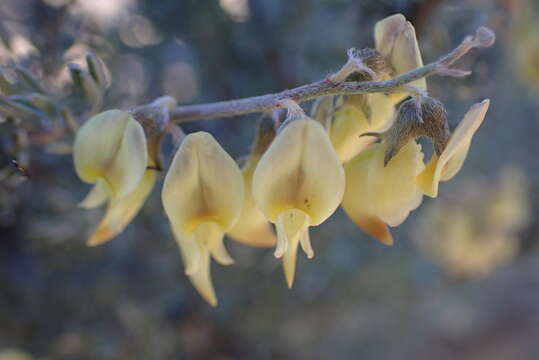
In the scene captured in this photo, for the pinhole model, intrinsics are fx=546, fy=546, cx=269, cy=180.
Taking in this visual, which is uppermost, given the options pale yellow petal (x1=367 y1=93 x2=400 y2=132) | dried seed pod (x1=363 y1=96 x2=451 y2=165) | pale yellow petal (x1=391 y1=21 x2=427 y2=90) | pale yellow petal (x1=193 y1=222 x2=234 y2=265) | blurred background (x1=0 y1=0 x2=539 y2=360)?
pale yellow petal (x1=391 y1=21 x2=427 y2=90)

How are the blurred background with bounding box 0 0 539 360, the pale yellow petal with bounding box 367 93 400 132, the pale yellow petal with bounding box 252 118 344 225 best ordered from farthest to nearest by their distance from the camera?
the blurred background with bounding box 0 0 539 360
the pale yellow petal with bounding box 367 93 400 132
the pale yellow petal with bounding box 252 118 344 225

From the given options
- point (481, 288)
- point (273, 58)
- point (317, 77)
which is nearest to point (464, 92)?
point (317, 77)

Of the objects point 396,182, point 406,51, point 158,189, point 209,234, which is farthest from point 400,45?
point 158,189

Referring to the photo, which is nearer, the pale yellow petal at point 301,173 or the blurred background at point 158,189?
the pale yellow petal at point 301,173

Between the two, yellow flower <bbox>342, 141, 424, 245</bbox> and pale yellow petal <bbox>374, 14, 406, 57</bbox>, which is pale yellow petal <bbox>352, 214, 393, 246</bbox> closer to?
yellow flower <bbox>342, 141, 424, 245</bbox>

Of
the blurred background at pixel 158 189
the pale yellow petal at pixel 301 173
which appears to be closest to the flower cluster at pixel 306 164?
the pale yellow petal at pixel 301 173

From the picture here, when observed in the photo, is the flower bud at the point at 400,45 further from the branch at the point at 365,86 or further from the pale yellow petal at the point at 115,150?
the pale yellow petal at the point at 115,150

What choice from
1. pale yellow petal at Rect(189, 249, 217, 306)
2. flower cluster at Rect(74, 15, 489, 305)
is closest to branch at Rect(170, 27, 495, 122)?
flower cluster at Rect(74, 15, 489, 305)
